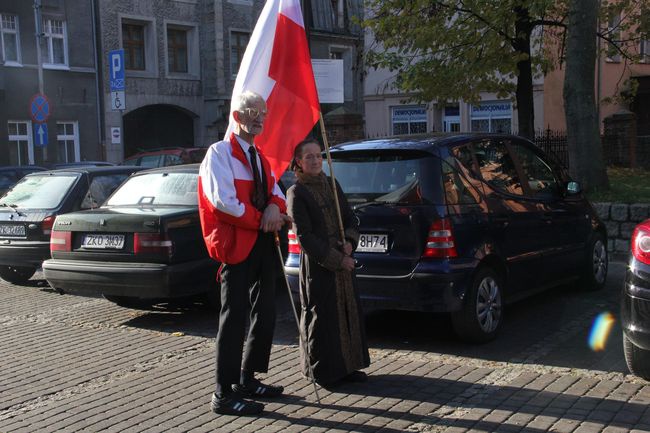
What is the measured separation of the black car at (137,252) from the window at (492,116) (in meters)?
25.4

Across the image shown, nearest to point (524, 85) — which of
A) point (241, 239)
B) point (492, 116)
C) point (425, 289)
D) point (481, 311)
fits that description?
point (481, 311)

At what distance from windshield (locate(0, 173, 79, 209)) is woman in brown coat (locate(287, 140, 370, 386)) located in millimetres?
5608

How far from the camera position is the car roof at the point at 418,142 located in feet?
21.8

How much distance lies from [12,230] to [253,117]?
245 inches

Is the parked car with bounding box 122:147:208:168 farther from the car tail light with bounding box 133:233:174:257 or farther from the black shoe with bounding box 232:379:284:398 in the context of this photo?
the black shoe with bounding box 232:379:284:398

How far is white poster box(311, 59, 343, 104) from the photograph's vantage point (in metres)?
17.1

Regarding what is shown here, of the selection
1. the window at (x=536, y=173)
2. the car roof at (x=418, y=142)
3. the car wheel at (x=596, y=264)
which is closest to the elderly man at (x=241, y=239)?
the car roof at (x=418, y=142)

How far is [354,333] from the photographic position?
5523 mm

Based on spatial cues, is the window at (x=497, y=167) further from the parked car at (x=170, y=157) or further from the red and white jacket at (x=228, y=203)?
the parked car at (x=170, y=157)

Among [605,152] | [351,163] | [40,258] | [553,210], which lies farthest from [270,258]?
[605,152]

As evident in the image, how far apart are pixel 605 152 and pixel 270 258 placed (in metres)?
17.8

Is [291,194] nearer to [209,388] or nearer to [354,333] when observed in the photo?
[354,333]

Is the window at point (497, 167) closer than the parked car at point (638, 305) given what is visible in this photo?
No

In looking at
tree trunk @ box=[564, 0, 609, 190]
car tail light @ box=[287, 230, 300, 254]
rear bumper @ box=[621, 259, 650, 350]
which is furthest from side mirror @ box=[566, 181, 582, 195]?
tree trunk @ box=[564, 0, 609, 190]
